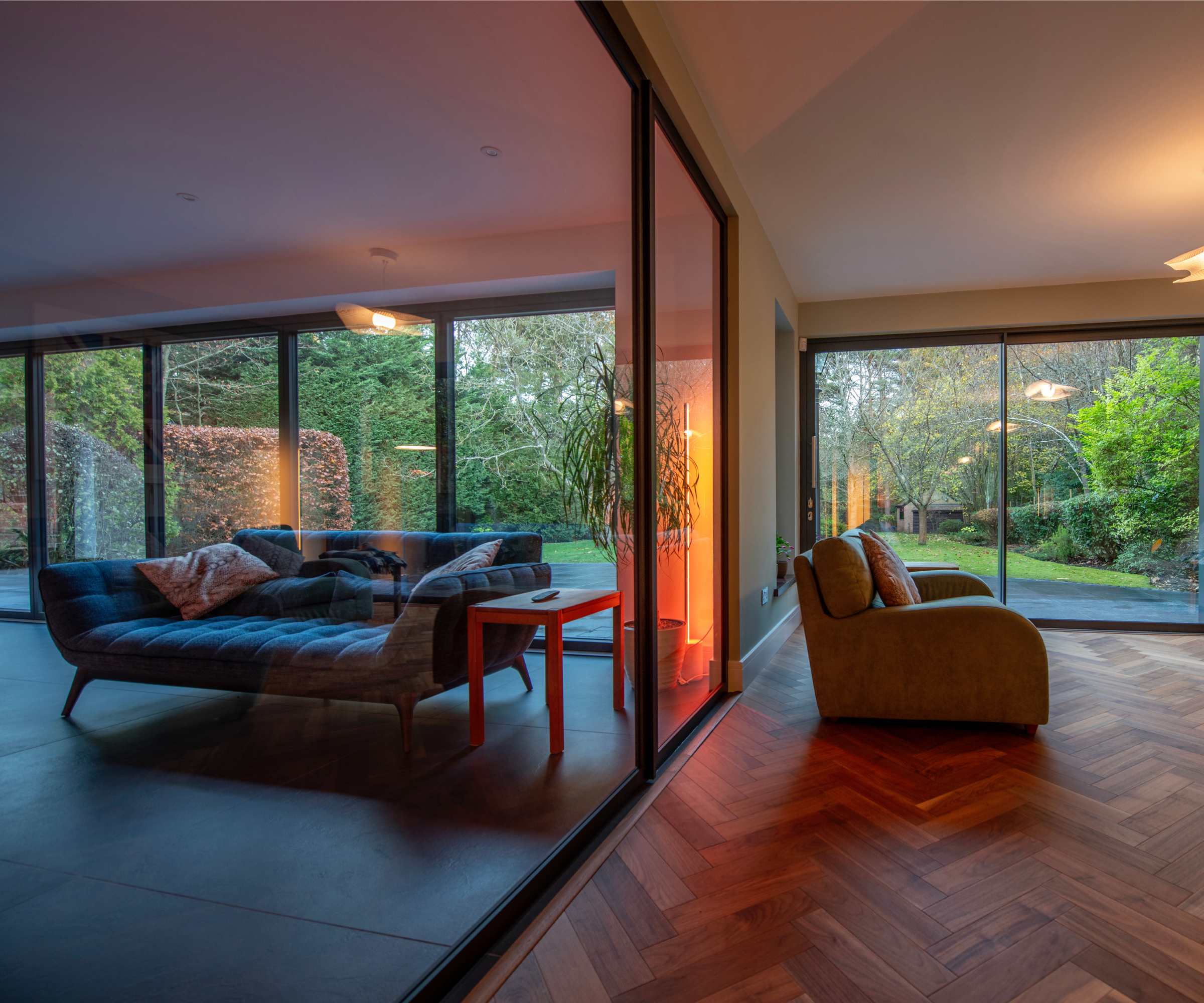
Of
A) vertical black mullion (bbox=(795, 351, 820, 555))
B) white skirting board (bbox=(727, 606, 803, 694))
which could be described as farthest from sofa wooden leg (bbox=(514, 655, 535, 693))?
vertical black mullion (bbox=(795, 351, 820, 555))

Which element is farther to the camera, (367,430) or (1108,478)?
(1108,478)

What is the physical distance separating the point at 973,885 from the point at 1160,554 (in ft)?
16.0

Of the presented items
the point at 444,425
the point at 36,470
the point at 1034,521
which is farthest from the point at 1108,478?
the point at 36,470

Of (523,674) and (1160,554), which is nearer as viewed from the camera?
(523,674)

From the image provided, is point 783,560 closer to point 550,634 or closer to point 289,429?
point 550,634

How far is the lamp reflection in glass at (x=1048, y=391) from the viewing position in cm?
545

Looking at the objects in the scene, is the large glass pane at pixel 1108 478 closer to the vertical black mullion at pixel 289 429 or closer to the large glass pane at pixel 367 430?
the large glass pane at pixel 367 430

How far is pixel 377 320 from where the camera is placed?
1.12 m

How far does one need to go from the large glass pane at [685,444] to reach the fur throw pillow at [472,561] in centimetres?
127

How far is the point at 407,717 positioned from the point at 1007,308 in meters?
5.84

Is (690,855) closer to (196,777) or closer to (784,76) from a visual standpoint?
(196,777)

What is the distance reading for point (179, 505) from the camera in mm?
798


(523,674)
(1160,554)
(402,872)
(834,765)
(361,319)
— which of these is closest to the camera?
(361,319)

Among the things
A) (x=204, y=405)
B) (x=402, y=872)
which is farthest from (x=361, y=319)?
(x=402, y=872)
